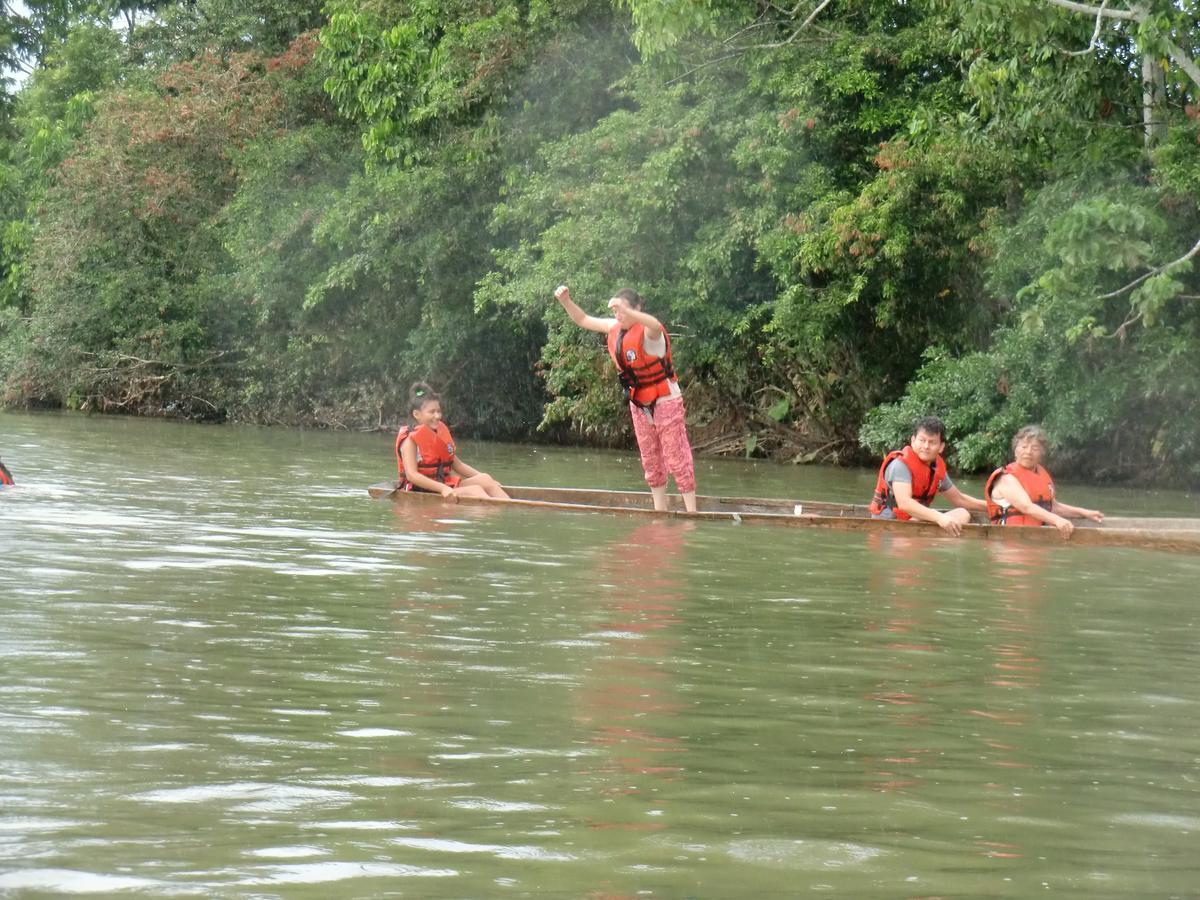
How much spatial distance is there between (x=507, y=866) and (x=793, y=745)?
4.93 ft

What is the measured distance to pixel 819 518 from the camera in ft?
41.3

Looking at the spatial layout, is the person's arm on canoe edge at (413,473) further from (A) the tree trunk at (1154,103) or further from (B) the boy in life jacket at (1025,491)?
(A) the tree trunk at (1154,103)

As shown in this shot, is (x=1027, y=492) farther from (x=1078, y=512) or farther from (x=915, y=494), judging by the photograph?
(x=915, y=494)

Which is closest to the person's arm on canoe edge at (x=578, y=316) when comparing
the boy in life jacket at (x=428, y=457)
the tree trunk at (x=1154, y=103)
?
the boy in life jacket at (x=428, y=457)

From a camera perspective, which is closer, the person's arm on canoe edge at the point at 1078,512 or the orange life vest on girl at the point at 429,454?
the person's arm on canoe edge at the point at 1078,512

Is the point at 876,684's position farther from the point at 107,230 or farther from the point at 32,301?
the point at 32,301

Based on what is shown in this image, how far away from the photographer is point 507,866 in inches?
147

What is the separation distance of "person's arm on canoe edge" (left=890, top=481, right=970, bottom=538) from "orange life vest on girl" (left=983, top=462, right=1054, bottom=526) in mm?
511

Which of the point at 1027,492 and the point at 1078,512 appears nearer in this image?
the point at 1027,492

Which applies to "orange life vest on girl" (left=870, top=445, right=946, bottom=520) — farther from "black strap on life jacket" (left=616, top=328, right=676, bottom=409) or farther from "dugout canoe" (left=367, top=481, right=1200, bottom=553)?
"black strap on life jacket" (left=616, top=328, right=676, bottom=409)

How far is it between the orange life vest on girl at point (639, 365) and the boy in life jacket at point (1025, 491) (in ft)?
8.38

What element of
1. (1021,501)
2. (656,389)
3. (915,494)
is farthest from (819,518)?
(656,389)

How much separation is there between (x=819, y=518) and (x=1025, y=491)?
145 centimetres

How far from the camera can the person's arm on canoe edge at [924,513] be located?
1208cm
